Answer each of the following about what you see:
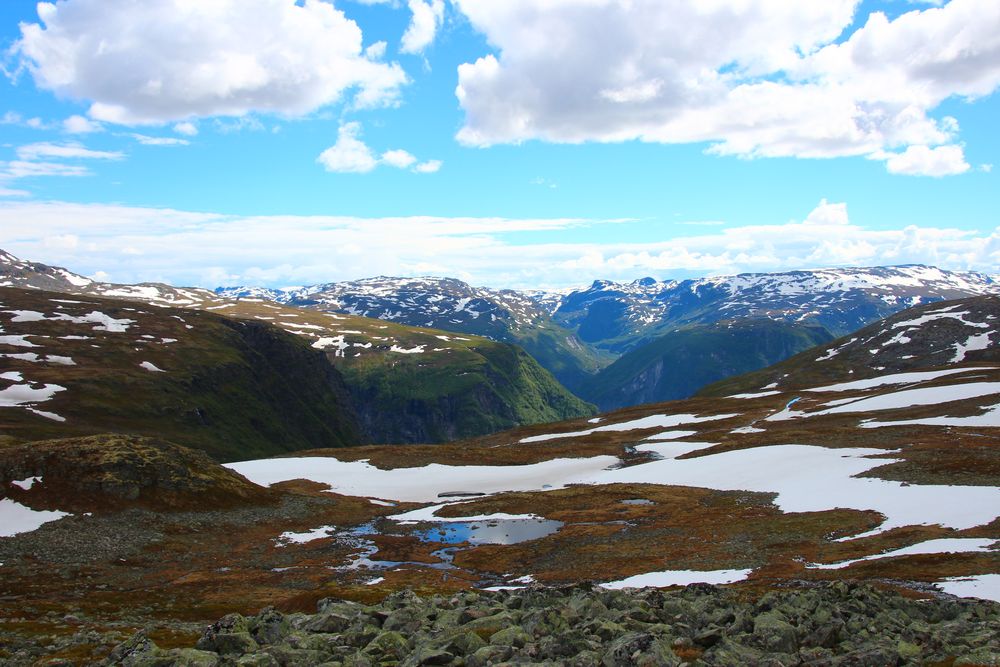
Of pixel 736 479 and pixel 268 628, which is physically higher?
pixel 268 628

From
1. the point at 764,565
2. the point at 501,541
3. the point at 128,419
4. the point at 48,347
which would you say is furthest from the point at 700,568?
the point at 48,347

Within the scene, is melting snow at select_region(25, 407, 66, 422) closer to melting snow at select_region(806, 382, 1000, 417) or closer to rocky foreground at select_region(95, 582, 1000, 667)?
rocky foreground at select_region(95, 582, 1000, 667)

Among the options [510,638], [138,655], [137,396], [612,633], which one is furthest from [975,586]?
[137,396]

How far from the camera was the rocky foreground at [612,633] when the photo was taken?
1870 centimetres

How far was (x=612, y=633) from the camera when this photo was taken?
69.7ft

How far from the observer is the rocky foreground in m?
18.7

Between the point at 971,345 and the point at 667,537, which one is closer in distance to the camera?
the point at 667,537

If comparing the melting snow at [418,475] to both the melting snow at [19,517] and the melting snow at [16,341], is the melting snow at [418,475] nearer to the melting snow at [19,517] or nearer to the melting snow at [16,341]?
the melting snow at [19,517]

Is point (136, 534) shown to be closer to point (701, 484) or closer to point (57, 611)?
point (57, 611)

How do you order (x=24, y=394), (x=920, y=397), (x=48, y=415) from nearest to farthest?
(x=920, y=397)
(x=48, y=415)
(x=24, y=394)

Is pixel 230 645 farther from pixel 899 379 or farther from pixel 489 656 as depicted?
pixel 899 379

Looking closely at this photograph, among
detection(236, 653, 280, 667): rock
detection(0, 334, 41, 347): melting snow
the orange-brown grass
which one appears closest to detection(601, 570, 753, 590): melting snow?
the orange-brown grass

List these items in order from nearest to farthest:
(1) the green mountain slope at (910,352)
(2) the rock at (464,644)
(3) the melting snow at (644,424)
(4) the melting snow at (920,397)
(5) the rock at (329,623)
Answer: (2) the rock at (464,644) → (5) the rock at (329,623) → (4) the melting snow at (920,397) → (3) the melting snow at (644,424) → (1) the green mountain slope at (910,352)

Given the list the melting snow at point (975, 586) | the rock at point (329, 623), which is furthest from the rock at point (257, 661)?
the melting snow at point (975, 586)
